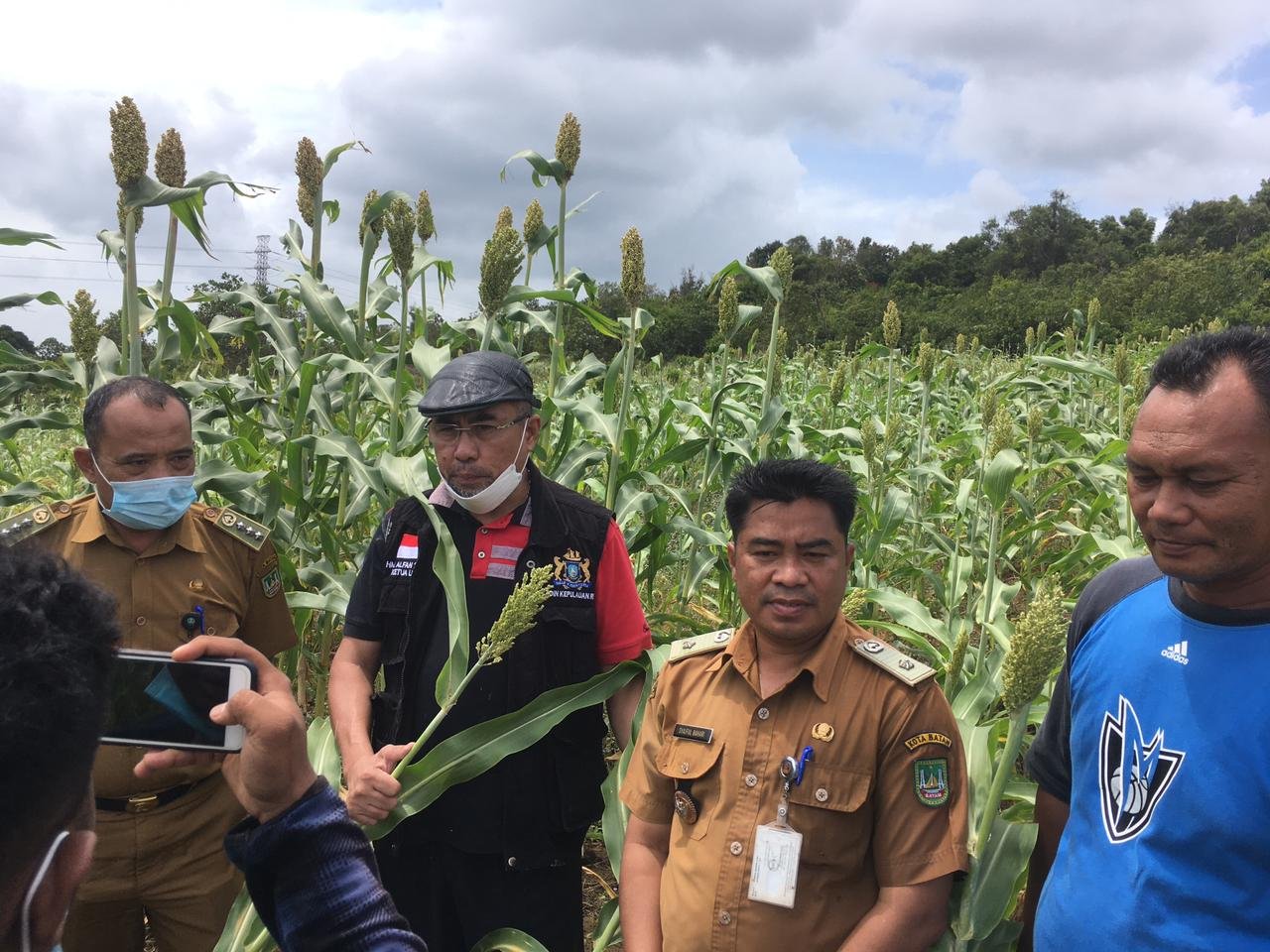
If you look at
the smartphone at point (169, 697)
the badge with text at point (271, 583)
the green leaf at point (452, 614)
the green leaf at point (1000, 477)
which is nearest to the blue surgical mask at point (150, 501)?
the badge with text at point (271, 583)

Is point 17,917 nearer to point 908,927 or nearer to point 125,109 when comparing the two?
point 908,927

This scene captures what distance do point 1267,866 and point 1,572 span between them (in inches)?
59.7

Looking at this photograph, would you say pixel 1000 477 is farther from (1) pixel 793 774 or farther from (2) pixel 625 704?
(1) pixel 793 774

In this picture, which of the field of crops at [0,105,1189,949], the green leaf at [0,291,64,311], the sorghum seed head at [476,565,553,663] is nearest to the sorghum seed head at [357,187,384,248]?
the field of crops at [0,105,1189,949]

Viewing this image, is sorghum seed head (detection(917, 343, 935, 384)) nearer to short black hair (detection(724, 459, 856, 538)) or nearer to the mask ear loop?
short black hair (detection(724, 459, 856, 538))

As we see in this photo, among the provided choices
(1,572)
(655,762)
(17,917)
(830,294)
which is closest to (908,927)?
(655,762)

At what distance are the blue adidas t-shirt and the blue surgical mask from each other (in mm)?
1987

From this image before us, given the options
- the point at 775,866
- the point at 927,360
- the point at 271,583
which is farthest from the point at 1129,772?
the point at 927,360

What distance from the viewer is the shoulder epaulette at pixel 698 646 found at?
1.91 meters

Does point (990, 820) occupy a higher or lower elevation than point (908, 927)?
higher

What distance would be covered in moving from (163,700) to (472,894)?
3.98 ft

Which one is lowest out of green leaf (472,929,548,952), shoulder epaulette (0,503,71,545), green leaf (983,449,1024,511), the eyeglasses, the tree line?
green leaf (472,929,548,952)

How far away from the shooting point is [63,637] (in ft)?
2.50

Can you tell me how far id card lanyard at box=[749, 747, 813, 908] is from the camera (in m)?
1.61
